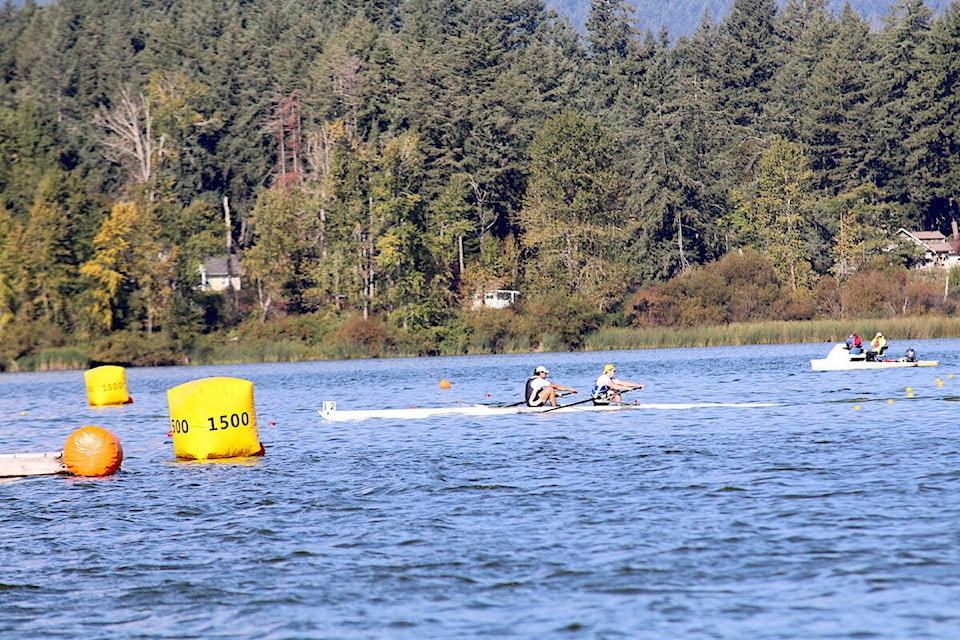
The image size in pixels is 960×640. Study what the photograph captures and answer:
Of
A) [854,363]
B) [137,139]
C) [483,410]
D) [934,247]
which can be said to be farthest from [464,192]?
[483,410]

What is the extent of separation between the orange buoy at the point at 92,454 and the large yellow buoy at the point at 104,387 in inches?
951

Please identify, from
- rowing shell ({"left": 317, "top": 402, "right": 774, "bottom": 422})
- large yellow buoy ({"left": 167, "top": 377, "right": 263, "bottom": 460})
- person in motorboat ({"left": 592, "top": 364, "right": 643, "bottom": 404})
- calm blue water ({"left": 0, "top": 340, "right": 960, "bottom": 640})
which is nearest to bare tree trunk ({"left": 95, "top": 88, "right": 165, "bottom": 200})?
Result: rowing shell ({"left": 317, "top": 402, "right": 774, "bottom": 422})

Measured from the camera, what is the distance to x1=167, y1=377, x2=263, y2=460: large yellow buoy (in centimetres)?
2567

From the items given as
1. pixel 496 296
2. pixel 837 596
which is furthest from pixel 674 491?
pixel 496 296

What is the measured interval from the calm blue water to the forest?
5672cm

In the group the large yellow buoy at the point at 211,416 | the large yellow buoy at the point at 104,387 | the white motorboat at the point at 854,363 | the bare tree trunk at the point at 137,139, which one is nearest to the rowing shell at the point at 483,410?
the large yellow buoy at the point at 211,416

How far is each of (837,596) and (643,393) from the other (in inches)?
1175

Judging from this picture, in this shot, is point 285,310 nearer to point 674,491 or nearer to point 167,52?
point 167,52

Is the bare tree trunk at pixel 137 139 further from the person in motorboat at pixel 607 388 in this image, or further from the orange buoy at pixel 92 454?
the orange buoy at pixel 92 454

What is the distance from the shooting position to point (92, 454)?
84.6 feet

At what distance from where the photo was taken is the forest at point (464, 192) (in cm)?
9056

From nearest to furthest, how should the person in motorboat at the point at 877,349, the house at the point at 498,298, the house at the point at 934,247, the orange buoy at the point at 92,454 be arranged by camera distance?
1. the orange buoy at the point at 92,454
2. the person in motorboat at the point at 877,349
3. the house at the point at 498,298
4. the house at the point at 934,247

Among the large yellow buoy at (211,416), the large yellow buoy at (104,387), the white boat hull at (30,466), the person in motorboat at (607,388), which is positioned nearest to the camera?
the large yellow buoy at (211,416)

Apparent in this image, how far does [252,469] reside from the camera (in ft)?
86.6
